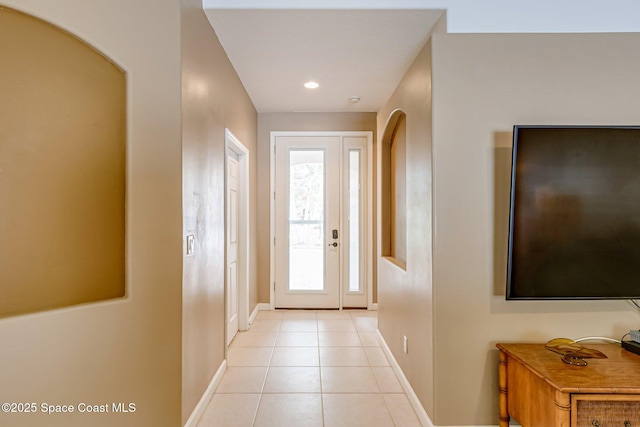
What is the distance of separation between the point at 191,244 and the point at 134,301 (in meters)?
0.45

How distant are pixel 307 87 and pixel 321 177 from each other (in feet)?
4.55

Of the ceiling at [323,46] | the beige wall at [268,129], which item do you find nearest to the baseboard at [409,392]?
the beige wall at [268,129]

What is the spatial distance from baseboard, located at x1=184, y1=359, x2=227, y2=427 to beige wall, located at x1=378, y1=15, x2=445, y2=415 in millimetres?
1419

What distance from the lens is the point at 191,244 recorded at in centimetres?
198

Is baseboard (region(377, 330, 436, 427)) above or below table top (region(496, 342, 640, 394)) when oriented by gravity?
below

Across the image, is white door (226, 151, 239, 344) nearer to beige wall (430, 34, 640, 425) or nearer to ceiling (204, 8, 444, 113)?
ceiling (204, 8, 444, 113)

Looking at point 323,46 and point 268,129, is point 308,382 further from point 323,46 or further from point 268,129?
point 268,129

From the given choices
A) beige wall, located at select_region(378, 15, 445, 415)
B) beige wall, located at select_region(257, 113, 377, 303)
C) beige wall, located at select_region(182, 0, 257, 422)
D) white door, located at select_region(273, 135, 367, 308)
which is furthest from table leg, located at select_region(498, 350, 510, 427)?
beige wall, located at select_region(257, 113, 377, 303)

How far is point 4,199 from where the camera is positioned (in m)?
1.27

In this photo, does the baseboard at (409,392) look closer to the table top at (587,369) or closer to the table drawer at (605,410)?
the table top at (587,369)

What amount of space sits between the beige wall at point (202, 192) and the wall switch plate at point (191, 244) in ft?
0.11

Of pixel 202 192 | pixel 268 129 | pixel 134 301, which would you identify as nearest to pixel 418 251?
pixel 202 192

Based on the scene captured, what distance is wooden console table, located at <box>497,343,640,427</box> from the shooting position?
4.69ft

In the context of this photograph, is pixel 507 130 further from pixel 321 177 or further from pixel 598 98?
pixel 321 177
